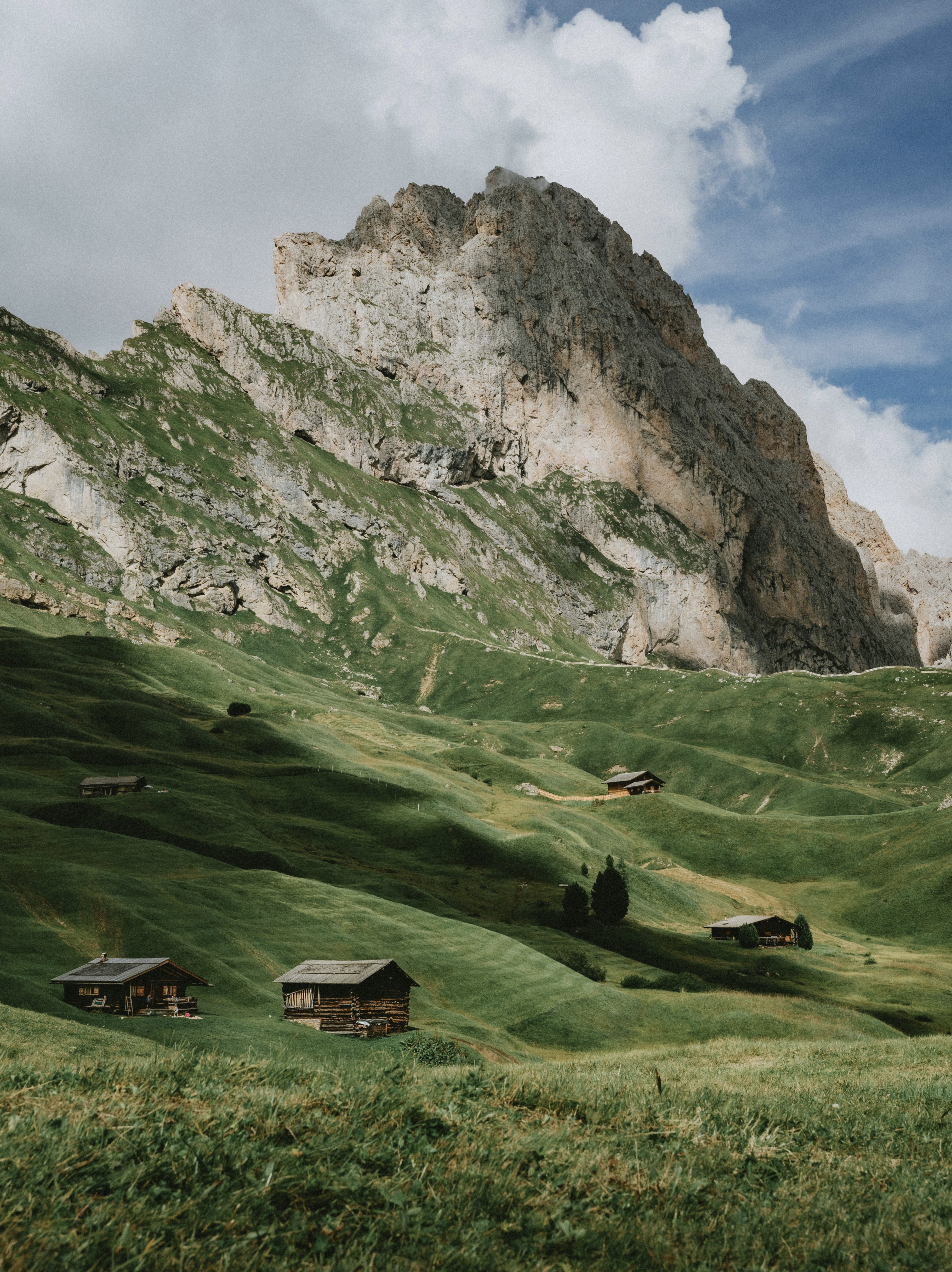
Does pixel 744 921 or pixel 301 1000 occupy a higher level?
pixel 744 921

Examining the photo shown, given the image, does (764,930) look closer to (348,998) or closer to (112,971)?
(348,998)

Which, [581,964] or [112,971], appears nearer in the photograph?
[112,971]

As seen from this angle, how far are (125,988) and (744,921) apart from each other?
7039 centimetres

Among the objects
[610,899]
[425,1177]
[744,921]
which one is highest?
[425,1177]

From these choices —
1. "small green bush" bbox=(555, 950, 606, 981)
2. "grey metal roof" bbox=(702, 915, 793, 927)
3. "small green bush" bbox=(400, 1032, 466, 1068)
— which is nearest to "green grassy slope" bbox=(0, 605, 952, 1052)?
"small green bush" bbox=(555, 950, 606, 981)

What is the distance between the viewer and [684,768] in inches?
7441

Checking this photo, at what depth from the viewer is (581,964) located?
7575cm

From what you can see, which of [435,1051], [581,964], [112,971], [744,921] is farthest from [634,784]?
[435,1051]

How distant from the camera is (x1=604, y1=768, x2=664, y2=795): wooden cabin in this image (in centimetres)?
16188

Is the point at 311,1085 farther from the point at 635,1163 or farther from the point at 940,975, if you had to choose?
the point at 940,975

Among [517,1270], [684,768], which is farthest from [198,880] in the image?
[684,768]

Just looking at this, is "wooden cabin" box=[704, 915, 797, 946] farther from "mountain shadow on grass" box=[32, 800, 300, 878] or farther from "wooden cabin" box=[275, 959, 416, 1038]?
"wooden cabin" box=[275, 959, 416, 1038]

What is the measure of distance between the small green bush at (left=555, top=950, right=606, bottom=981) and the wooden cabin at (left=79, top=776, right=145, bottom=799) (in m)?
49.1

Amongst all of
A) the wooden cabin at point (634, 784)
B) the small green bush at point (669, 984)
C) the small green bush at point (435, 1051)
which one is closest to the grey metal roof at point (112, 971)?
the small green bush at point (435, 1051)
